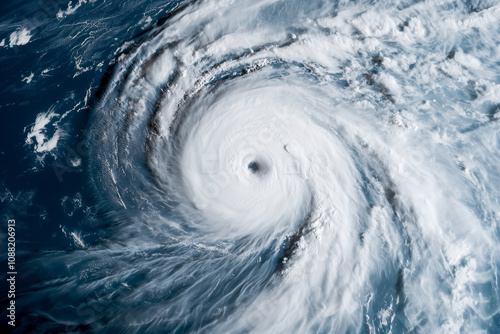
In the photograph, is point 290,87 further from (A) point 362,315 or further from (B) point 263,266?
(A) point 362,315

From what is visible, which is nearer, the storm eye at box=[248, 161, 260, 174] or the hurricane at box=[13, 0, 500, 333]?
the hurricane at box=[13, 0, 500, 333]

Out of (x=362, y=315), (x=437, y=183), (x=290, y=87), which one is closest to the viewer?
(x=362, y=315)

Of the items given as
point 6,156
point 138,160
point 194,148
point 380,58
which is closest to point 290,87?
point 380,58

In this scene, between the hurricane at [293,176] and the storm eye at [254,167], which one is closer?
the hurricane at [293,176]

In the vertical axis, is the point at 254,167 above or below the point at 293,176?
above
